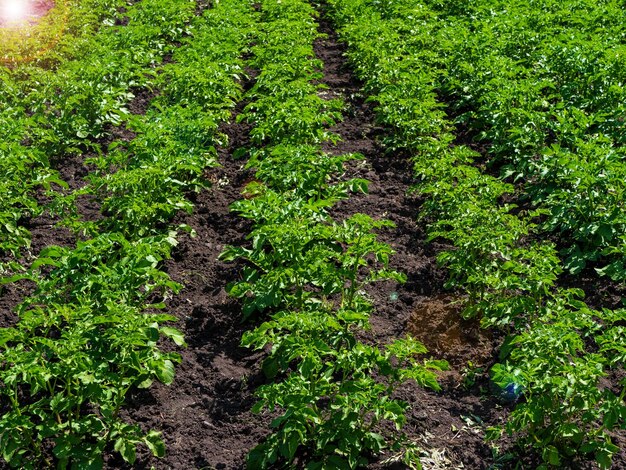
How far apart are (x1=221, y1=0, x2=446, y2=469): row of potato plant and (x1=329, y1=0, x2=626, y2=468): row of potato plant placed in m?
0.56

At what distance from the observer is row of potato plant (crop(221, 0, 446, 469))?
15.2ft

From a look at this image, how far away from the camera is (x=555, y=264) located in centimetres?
550

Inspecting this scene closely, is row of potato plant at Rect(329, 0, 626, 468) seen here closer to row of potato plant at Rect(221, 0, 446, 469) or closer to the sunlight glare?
row of potato plant at Rect(221, 0, 446, 469)

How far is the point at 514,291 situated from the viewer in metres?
6.27

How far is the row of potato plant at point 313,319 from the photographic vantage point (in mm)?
4633

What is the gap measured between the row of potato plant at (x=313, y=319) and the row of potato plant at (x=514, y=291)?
56 centimetres

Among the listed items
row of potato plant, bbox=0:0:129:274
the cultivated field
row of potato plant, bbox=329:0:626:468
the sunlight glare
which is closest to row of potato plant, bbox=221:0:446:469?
the cultivated field

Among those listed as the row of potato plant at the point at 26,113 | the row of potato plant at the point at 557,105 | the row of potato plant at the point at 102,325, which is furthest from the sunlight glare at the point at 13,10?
the row of potato plant at the point at 557,105

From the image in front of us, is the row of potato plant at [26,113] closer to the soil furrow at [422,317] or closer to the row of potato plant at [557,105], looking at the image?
the soil furrow at [422,317]

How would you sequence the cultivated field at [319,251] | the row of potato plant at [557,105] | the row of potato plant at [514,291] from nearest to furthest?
the row of potato plant at [514,291] < the cultivated field at [319,251] < the row of potato plant at [557,105]

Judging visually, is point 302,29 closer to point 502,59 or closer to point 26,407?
point 502,59

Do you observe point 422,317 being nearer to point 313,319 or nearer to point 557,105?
point 313,319

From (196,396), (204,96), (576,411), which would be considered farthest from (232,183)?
(576,411)

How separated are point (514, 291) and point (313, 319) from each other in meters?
2.03
